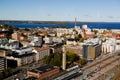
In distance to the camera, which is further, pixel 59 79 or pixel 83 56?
pixel 83 56

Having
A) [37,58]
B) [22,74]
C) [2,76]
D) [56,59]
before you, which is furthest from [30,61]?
[2,76]

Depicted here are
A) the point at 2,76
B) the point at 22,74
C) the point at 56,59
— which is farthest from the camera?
the point at 56,59

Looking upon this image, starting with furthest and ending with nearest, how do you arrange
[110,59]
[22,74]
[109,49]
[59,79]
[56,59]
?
1. [109,49]
2. [110,59]
3. [56,59]
4. [22,74]
5. [59,79]

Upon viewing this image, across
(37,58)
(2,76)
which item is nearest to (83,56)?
(37,58)

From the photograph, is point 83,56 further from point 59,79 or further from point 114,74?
point 59,79

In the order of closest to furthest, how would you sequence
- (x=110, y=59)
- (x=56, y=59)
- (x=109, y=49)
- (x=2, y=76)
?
(x=2, y=76) < (x=56, y=59) < (x=110, y=59) < (x=109, y=49)

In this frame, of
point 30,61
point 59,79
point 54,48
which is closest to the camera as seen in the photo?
point 59,79

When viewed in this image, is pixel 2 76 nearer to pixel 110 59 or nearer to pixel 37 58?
pixel 37 58

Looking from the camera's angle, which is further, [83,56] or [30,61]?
[83,56]
